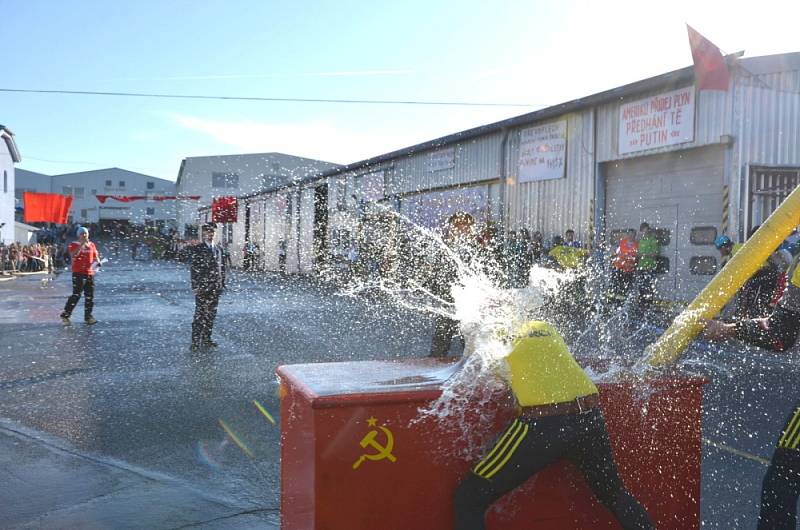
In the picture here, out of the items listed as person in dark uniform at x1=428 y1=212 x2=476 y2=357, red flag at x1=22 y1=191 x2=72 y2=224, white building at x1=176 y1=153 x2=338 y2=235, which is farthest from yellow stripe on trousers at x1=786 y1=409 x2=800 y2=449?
white building at x1=176 y1=153 x2=338 y2=235

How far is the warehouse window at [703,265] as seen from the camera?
560 inches

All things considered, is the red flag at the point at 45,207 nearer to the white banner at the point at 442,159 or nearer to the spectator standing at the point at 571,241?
the white banner at the point at 442,159

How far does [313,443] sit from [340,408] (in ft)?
0.52

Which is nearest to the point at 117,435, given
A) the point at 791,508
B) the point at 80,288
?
the point at 791,508

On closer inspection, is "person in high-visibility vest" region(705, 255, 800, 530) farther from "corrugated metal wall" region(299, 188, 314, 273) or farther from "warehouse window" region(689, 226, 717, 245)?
"corrugated metal wall" region(299, 188, 314, 273)

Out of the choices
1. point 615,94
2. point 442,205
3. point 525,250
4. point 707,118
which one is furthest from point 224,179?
point 707,118

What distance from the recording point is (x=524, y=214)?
64.9ft

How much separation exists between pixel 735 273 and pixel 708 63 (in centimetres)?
1292

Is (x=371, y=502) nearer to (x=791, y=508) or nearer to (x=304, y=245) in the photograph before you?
(x=791, y=508)

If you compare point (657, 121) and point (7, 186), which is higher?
point (7, 186)

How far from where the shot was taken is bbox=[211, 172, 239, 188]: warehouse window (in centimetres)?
6294

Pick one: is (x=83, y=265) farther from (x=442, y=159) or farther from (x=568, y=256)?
(x=442, y=159)

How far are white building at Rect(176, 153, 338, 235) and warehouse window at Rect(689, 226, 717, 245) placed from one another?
49338mm

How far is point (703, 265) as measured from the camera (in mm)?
14391
